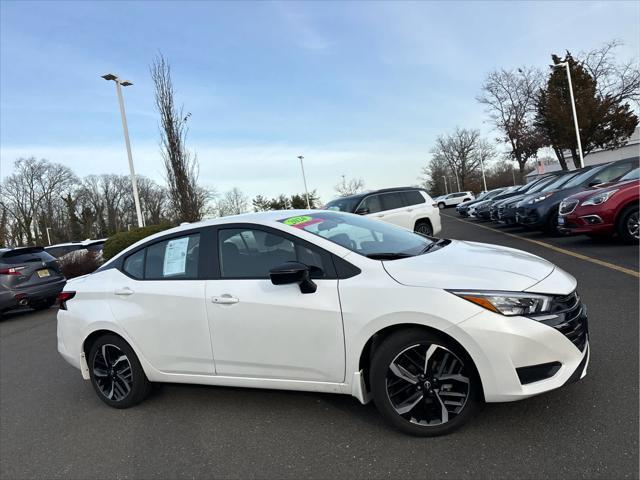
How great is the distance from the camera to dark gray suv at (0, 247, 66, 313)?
9.61 metres

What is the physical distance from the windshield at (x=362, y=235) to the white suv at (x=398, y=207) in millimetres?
8343

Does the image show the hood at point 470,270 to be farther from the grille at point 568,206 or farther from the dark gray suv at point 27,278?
the dark gray suv at point 27,278

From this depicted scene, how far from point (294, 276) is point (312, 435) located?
1.09m

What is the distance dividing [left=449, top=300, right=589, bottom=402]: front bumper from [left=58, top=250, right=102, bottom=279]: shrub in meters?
15.1

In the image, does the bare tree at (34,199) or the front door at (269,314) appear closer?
the front door at (269,314)

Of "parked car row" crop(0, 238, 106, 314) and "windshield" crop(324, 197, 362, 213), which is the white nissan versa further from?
"windshield" crop(324, 197, 362, 213)

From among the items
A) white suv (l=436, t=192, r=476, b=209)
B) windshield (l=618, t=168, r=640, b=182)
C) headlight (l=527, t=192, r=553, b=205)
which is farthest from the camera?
white suv (l=436, t=192, r=476, b=209)

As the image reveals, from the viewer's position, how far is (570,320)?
279cm

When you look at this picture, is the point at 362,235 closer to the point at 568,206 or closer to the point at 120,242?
the point at 568,206

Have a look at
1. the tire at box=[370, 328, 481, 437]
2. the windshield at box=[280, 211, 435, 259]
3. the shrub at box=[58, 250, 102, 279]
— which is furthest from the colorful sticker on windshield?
the shrub at box=[58, 250, 102, 279]

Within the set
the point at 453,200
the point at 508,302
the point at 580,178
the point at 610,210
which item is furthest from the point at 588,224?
the point at 453,200

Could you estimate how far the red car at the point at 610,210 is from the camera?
8336 mm

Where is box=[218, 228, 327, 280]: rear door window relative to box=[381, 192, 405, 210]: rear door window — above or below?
below

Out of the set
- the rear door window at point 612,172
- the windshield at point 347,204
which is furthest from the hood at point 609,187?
the windshield at point 347,204
